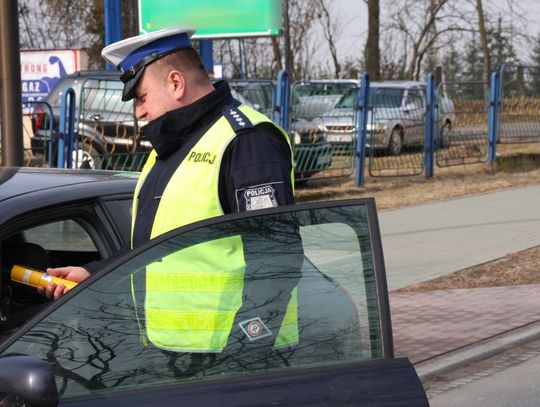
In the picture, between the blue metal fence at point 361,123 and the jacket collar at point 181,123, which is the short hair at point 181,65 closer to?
the jacket collar at point 181,123

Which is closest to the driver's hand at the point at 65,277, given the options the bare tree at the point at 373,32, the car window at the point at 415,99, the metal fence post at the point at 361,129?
the metal fence post at the point at 361,129

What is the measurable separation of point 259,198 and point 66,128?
987 centimetres

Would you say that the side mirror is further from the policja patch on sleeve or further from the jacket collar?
the jacket collar

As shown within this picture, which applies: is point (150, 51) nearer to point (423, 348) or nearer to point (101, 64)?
point (423, 348)

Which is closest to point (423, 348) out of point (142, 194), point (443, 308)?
point (443, 308)

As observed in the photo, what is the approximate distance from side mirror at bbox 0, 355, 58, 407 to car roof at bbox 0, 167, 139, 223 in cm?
130

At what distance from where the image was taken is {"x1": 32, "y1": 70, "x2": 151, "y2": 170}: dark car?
41.6 ft

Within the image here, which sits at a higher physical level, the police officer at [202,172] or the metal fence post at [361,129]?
the police officer at [202,172]

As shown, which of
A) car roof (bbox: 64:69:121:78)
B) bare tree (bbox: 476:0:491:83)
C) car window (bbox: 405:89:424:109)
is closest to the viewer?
car roof (bbox: 64:69:121:78)

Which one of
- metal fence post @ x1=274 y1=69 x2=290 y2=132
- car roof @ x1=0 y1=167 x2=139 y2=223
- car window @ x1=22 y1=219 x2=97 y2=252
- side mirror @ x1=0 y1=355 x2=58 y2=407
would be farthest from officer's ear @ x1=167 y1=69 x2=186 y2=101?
metal fence post @ x1=274 y1=69 x2=290 y2=132

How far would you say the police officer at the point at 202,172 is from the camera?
8.62 feet

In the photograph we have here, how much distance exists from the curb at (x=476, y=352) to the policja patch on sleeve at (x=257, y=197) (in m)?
3.52

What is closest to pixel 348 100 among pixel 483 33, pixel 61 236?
pixel 61 236

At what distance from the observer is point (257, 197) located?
2859mm
